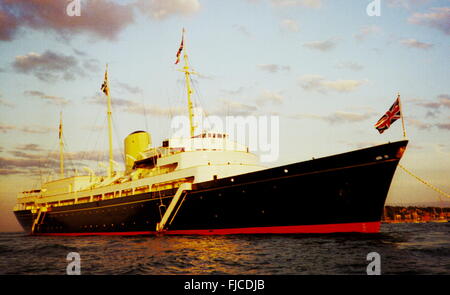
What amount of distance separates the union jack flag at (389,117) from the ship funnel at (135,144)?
25486mm

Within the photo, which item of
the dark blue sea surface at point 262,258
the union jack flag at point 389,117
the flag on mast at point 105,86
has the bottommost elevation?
the dark blue sea surface at point 262,258

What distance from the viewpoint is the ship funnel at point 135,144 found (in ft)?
127

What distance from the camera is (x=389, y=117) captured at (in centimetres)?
1909

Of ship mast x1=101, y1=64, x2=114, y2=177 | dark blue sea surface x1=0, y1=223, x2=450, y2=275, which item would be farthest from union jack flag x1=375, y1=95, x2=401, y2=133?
ship mast x1=101, y1=64, x2=114, y2=177

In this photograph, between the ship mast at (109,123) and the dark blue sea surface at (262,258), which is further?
the ship mast at (109,123)

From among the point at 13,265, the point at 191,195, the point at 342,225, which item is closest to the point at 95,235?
the point at 191,195

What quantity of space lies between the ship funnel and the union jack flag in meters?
25.5

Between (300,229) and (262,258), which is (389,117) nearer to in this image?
(300,229)

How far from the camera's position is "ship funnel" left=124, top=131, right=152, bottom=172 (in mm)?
38688

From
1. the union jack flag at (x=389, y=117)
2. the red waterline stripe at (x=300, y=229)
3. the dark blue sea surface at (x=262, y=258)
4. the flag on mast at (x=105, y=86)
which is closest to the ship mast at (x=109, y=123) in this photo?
the flag on mast at (x=105, y=86)

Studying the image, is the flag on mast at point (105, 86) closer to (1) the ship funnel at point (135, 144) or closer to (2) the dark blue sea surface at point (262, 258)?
(1) the ship funnel at point (135, 144)

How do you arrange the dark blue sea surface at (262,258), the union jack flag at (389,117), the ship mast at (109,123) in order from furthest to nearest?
the ship mast at (109,123) → the union jack flag at (389,117) → the dark blue sea surface at (262,258)

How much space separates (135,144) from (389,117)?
2683 centimetres
